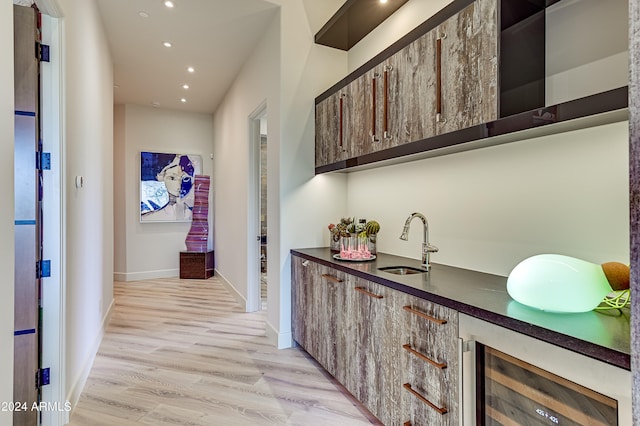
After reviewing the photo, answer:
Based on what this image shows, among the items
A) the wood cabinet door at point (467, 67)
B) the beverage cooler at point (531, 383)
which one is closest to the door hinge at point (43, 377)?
the beverage cooler at point (531, 383)

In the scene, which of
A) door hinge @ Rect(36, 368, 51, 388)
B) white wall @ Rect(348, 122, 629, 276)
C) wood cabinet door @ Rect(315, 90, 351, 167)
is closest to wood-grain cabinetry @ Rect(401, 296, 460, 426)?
white wall @ Rect(348, 122, 629, 276)

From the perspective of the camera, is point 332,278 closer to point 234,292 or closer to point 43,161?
point 43,161

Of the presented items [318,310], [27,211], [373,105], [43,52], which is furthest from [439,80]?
[27,211]

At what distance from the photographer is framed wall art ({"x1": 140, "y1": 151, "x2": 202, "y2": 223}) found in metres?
5.92

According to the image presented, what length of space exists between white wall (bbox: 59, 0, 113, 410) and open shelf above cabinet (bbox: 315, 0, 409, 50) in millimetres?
1864

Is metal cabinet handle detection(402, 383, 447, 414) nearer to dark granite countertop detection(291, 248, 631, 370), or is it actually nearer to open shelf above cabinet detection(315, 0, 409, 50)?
dark granite countertop detection(291, 248, 631, 370)

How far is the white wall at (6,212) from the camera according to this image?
1.10m

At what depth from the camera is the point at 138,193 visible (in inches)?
233

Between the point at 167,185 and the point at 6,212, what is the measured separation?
521cm

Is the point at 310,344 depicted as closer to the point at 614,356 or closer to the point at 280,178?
the point at 280,178

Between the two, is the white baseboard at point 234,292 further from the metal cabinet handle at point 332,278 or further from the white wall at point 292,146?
the metal cabinet handle at point 332,278

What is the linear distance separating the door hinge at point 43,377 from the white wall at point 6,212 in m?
0.85

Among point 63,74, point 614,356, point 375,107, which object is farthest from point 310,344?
point 63,74

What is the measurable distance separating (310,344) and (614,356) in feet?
6.88
